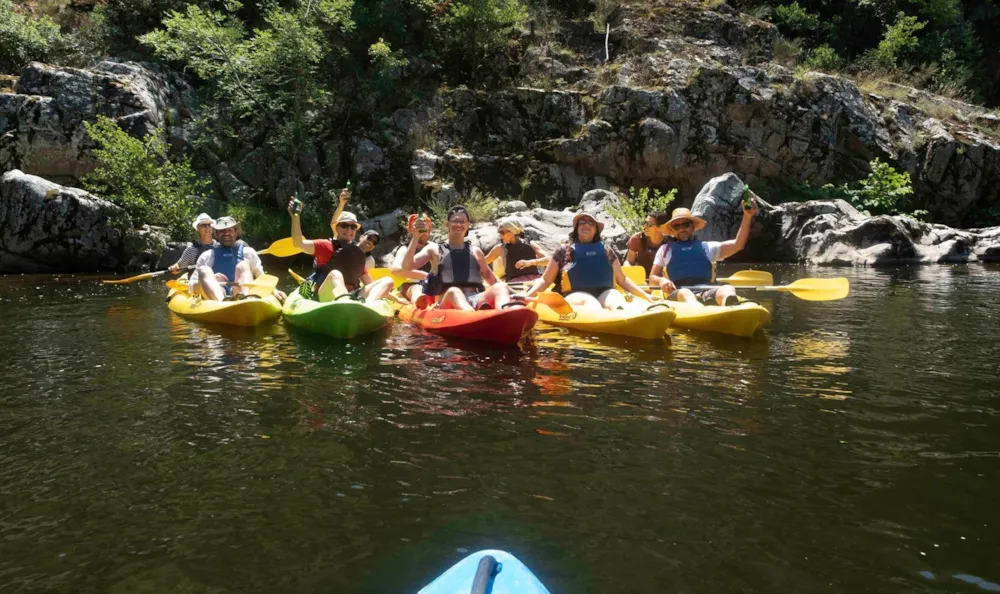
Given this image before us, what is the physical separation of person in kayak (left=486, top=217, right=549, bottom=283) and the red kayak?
1.89 m

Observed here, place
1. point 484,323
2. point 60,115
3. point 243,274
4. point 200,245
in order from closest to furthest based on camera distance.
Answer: point 484,323 < point 243,274 < point 200,245 < point 60,115

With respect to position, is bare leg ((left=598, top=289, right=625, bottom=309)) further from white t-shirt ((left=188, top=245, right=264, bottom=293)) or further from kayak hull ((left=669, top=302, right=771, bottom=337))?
white t-shirt ((left=188, top=245, right=264, bottom=293))

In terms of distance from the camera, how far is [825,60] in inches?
851

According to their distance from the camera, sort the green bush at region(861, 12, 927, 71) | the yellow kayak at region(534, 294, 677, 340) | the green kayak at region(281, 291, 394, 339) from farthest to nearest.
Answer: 1. the green bush at region(861, 12, 927, 71)
2. the green kayak at region(281, 291, 394, 339)
3. the yellow kayak at region(534, 294, 677, 340)

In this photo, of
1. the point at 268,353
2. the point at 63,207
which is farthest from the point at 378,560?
the point at 63,207

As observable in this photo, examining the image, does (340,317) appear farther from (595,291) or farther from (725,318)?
(725,318)

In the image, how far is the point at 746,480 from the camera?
2.71 meters

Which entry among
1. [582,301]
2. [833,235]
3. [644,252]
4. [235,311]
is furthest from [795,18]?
[235,311]

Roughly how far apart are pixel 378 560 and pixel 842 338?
5111mm

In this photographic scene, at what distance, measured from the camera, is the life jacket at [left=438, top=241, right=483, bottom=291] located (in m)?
6.32

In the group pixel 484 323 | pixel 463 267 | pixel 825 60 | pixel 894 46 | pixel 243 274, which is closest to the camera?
pixel 484 323

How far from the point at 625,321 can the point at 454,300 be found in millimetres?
1644

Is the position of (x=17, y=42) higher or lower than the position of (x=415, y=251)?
higher

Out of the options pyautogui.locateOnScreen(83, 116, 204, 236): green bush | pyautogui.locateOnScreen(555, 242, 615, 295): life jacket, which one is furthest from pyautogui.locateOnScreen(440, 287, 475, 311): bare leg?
pyautogui.locateOnScreen(83, 116, 204, 236): green bush
